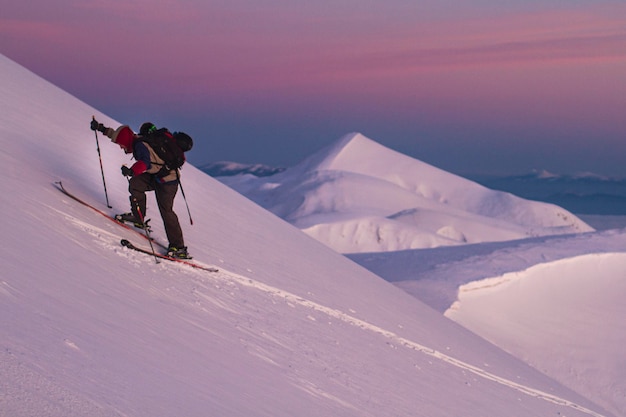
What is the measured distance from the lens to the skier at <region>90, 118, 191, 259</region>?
685cm

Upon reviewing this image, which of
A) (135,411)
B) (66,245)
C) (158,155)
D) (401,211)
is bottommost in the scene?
(135,411)

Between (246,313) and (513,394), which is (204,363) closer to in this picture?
(246,313)

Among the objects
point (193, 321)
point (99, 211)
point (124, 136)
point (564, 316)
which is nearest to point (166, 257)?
point (99, 211)

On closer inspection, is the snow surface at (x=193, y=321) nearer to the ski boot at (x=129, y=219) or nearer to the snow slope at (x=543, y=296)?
the ski boot at (x=129, y=219)

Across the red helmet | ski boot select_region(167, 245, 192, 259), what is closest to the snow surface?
ski boot select_region(167, 245, 192, 259)

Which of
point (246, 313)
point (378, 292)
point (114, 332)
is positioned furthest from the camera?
point (378, 292)

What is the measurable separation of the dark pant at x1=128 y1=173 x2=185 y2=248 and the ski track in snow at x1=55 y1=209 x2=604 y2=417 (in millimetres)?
315

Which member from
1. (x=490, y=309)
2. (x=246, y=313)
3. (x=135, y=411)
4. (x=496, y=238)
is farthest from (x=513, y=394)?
(x=496, y=238)

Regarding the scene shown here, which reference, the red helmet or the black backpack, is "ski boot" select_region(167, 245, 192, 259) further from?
the red helmet

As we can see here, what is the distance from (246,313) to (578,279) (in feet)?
52.4

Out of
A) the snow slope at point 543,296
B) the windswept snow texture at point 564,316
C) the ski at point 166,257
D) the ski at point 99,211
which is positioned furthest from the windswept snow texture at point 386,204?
the ski at point 99,211

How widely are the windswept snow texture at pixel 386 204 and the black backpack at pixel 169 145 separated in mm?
32848

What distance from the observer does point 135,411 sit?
3594 mm

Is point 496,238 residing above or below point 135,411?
above
